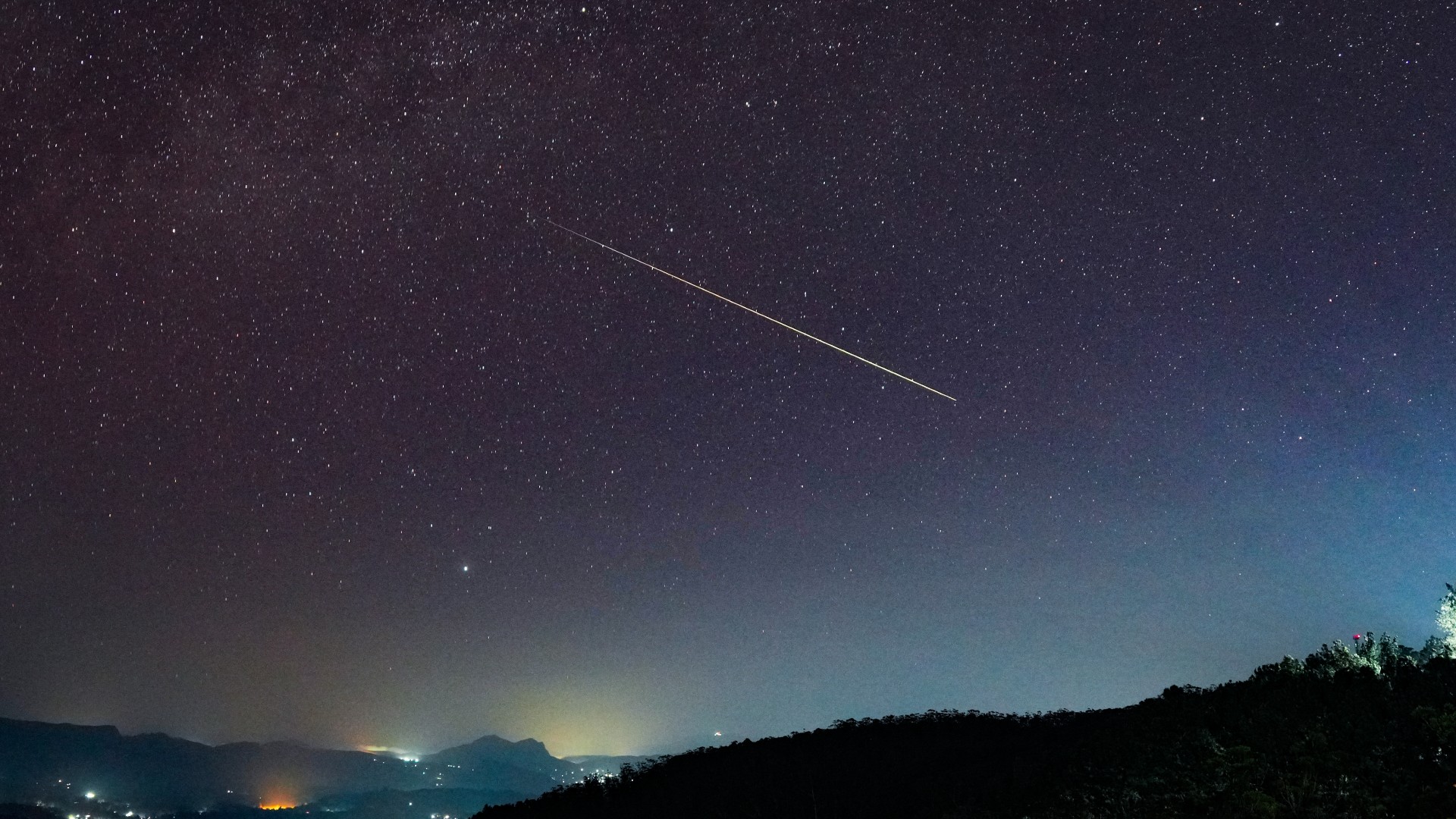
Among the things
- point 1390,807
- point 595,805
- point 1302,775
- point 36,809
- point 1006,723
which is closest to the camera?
point 1390,807

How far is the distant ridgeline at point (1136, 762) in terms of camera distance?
1130 cm

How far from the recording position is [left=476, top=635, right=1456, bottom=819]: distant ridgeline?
11297 mm

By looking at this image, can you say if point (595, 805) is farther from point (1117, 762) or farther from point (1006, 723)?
point (1117, 762)

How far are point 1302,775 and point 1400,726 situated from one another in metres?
3.16

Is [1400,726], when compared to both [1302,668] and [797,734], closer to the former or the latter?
[1302,668]

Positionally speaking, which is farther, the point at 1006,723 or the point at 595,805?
the point at 1006,723

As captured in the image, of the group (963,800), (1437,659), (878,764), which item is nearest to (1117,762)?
(963,800)

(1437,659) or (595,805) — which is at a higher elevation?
(1437,659)

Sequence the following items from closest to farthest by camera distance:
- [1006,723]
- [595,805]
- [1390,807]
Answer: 1. [1390,807]
2. [595,805]
3. [1006,723]

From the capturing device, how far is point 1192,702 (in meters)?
16.8

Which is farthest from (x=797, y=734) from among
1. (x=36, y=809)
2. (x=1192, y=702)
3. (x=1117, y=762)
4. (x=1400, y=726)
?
(x=36, y=809)

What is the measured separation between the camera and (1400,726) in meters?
13.2

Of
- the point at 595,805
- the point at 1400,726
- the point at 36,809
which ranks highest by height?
the point at 1400,726

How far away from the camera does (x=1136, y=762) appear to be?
1316 centimetres
